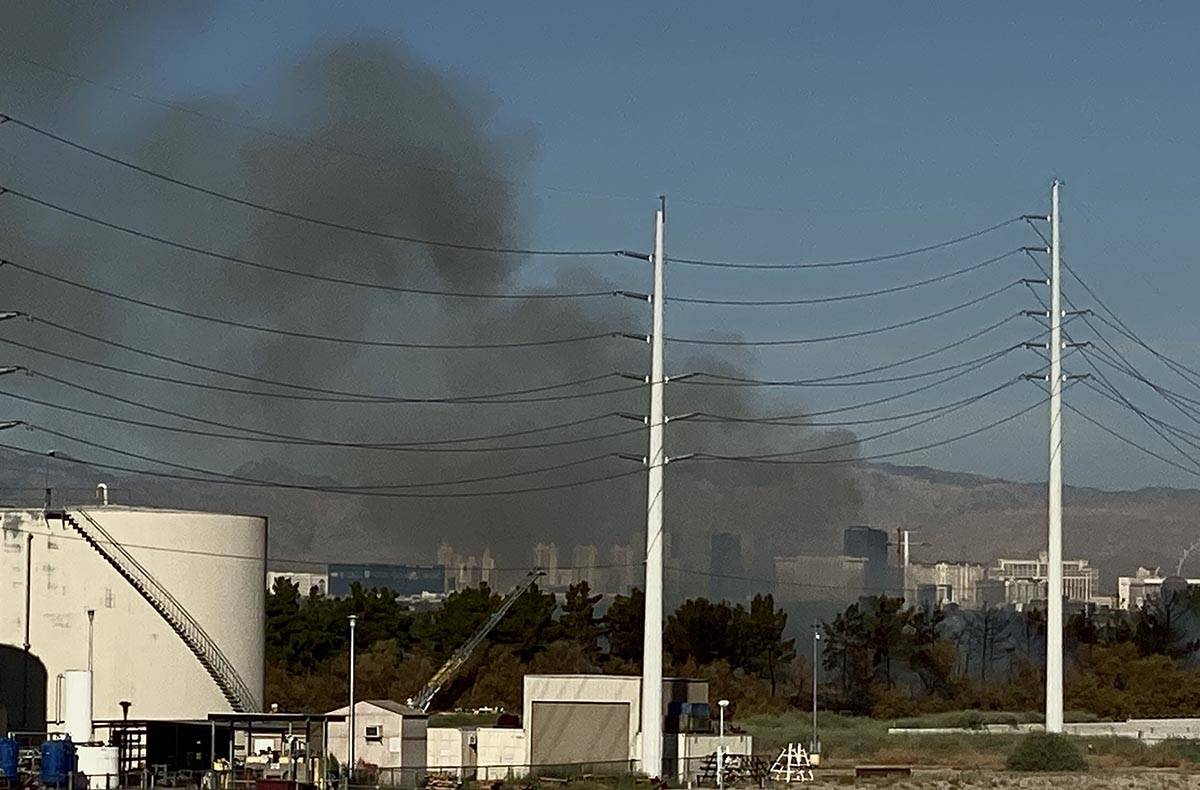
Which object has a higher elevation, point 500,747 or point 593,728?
point 593,728

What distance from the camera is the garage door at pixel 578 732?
3127 inches

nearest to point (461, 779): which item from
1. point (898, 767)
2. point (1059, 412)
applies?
point (898, 767)

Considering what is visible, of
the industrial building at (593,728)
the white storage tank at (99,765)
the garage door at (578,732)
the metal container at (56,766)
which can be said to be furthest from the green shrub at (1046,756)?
the metal container at (56,766)

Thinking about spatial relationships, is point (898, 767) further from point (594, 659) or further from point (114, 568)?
point (594, 659)

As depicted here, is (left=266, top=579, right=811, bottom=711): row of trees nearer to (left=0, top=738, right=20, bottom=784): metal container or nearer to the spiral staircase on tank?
the spiral staircase on tank

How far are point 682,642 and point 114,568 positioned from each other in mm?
75918

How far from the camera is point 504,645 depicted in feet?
473

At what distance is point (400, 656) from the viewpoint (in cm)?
14000

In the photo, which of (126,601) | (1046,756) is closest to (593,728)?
(1046,756)

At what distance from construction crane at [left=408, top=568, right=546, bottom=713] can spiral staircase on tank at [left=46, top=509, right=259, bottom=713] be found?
19.5 meters

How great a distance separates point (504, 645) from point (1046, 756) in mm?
68088

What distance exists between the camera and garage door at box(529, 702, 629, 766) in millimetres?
79438

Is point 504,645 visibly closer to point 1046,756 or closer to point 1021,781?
point 1046,756

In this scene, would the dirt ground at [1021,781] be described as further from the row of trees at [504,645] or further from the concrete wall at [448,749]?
the row of trees at [504,645]
